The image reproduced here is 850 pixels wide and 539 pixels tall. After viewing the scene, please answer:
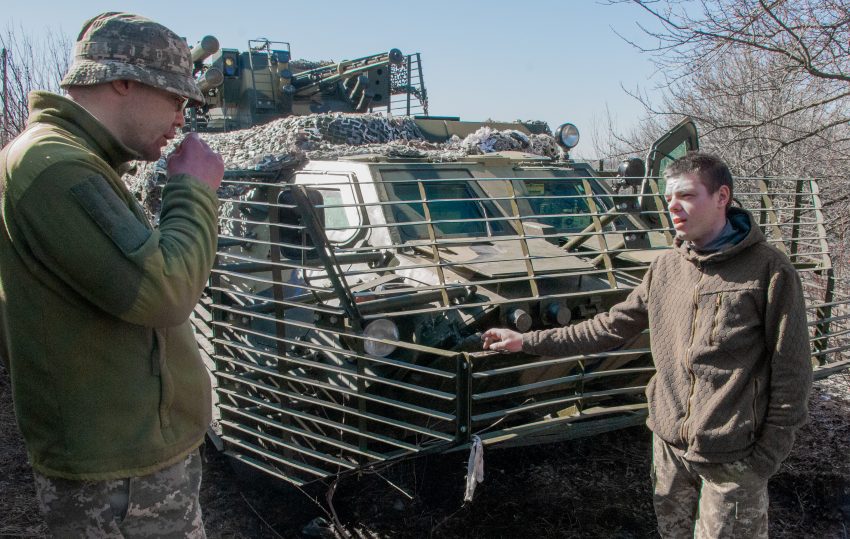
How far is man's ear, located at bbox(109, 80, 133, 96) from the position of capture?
5.53ft

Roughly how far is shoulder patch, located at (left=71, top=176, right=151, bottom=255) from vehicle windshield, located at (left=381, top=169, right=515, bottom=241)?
9.23ft

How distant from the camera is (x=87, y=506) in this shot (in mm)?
1650

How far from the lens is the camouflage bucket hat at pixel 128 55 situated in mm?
1666

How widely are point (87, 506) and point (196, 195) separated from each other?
72cm

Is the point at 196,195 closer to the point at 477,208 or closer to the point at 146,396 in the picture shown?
the point at 146,396

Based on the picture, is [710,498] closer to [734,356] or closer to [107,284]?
[734,356]

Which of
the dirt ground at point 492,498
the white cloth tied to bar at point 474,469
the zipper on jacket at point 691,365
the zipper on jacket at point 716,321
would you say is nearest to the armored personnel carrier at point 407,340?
the white cloth tied to bar at point 474,469

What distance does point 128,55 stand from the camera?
1.67 metres

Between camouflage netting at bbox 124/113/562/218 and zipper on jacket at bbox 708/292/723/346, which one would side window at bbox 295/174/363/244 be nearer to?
camouflage netting at bbox 124/113/562/218

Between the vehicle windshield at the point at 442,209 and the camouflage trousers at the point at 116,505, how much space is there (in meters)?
2.70

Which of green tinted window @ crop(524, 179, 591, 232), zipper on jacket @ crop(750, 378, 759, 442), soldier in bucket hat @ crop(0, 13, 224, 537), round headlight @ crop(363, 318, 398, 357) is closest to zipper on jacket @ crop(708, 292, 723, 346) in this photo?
zipper on jacket @ crop(750, 378, 759, 442)

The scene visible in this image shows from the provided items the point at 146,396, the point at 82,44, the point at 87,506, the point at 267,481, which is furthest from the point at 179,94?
the point at 267,481

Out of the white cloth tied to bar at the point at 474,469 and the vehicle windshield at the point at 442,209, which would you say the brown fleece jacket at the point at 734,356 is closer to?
the white cloth tied to bar at the point at 474,469

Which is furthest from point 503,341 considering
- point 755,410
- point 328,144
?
point 328,144
